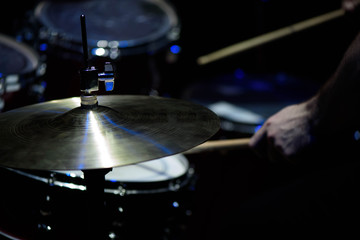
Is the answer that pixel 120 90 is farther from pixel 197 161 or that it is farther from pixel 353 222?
pixel 353 222

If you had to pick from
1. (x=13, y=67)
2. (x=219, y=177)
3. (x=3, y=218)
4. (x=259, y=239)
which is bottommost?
(x=219, y=177)

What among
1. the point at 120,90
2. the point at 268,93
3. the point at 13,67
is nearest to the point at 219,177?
the point at 268,93

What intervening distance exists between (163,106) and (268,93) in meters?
1.02

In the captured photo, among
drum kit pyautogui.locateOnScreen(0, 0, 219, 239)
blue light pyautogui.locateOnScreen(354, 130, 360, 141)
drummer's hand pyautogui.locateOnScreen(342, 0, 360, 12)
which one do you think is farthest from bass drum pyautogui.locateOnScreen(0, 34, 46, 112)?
drummer's hand pyautogui.locateOnScreen(342, 0, 360, 12)

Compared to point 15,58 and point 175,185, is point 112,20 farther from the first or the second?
point 175,185

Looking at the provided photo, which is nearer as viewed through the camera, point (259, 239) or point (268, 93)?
point (259, 239)

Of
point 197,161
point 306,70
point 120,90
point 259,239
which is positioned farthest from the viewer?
point 306,70

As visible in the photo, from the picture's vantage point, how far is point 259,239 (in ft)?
4.04

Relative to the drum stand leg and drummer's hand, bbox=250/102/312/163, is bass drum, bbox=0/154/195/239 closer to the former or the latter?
the drum stand leg

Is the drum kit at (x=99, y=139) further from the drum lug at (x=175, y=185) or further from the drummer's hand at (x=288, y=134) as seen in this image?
the drummer's hand at (x=288, y=134)

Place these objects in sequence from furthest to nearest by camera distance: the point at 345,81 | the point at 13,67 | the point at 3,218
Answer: the point at 13,67 < the point at 3,218 < the point at 345,81

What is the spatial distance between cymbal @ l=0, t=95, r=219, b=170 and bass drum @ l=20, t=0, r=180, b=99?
2.63 feet

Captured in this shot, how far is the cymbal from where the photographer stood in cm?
62

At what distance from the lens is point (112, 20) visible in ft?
6.23
